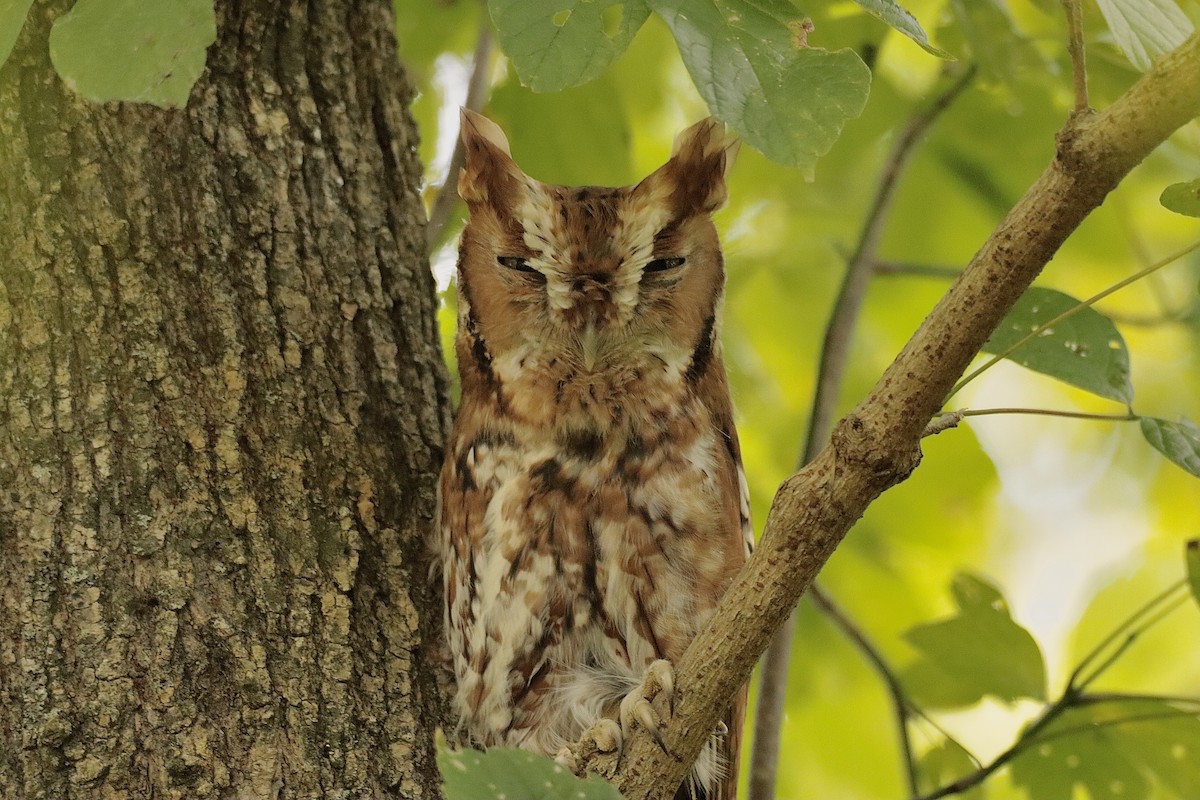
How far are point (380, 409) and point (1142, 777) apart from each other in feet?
4.35

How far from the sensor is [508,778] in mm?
988

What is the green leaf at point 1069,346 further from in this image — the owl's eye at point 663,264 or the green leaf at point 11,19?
the green leaf at point 11,19

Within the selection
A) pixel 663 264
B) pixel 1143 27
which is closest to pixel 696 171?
pixel 663 264

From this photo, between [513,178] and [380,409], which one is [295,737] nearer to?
[380,409]

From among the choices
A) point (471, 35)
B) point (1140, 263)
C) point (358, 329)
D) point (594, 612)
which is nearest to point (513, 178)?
point (358, 329)

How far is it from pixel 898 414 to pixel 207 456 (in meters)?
0.88

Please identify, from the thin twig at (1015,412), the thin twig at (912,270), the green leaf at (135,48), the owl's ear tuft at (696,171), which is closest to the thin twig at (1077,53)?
the thin twig at (1015,412)

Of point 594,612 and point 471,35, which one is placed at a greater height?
point 471,35

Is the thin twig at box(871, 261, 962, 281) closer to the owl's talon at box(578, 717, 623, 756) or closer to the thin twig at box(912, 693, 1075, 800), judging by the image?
the thin twig at box(912, 693, 1075, 800)

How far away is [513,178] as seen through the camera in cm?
173

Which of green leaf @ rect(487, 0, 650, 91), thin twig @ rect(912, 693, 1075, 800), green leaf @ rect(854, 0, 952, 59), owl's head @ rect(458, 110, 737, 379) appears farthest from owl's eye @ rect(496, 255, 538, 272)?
thin twig @ rect(912, 693, 1075, 800)

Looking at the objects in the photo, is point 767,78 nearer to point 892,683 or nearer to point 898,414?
point 898,414

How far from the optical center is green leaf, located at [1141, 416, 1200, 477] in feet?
4.32

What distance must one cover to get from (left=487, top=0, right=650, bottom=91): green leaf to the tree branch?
0.39 m
